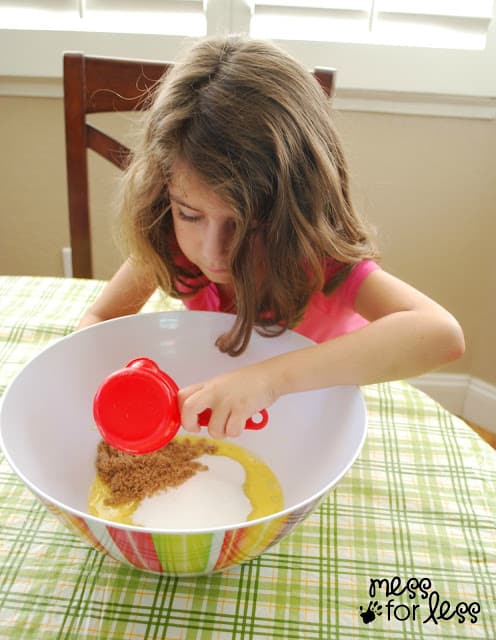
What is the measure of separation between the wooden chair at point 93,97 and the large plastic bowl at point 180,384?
1.27 feet

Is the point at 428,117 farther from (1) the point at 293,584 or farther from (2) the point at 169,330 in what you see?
(1) the point at 293,584

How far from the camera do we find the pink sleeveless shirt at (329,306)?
0.78 metres

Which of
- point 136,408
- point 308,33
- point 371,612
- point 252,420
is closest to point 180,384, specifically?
point 252,420

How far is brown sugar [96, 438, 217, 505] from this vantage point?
621 mm

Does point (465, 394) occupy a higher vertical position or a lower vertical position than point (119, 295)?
lower

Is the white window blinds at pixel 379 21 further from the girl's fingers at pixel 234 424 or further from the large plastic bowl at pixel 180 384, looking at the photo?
the girl's fingers at pixel 234 424

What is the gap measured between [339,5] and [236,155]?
91 centimetres

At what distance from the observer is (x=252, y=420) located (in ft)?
2.26

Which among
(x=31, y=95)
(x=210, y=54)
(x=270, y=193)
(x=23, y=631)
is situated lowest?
(x=23, y=631)

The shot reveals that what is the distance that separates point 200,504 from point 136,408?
0.13m

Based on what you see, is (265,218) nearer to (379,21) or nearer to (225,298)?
(225,298)

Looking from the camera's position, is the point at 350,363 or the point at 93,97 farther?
the point at 93,97

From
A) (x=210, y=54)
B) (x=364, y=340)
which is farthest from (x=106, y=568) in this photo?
(x=210, y=54)

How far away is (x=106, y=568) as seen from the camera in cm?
53
